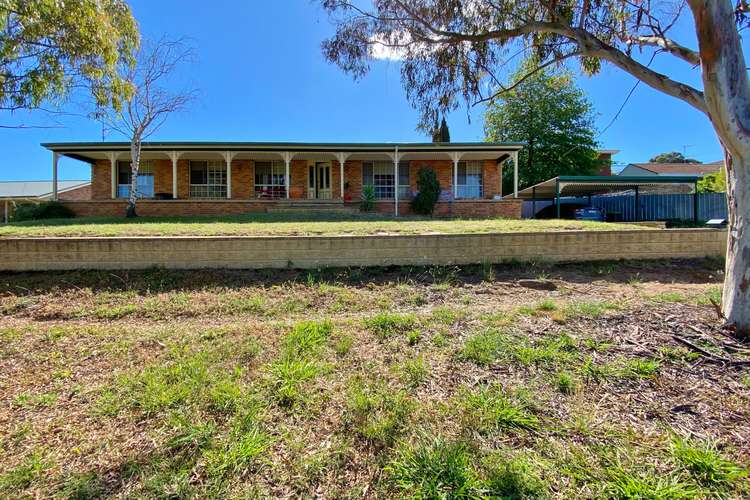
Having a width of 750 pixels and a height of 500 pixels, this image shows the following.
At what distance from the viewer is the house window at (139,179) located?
18938 millimetres

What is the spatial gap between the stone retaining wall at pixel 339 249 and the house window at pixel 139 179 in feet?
48.2

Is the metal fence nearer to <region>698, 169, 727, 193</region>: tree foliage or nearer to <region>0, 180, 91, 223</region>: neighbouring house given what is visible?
<region>698, 169, 727, 193</region>: tree foliage

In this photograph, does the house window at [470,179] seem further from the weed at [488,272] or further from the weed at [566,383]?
the weed at [566,383]

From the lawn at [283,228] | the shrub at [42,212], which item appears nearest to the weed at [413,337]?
the lawn at [283,228]

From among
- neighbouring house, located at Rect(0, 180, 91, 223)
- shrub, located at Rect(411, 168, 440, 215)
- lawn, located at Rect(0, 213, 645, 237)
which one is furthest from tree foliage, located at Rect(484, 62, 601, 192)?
neighbouring house, located at Rect(0, 180, 91, 223)

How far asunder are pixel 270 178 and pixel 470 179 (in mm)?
10778

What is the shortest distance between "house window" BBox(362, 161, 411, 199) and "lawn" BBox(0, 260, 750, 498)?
15158 millimetres

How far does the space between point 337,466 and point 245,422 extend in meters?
0.76

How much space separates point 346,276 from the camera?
600 centimetres

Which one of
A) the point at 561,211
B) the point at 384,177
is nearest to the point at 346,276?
the point at 384,177

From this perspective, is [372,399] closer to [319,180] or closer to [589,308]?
[589,308]

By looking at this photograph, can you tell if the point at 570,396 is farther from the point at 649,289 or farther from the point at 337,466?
the point at 649,289

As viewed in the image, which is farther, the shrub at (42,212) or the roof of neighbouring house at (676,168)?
the roof of neighbouring house at (676,168)

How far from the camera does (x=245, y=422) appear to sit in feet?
8.53
